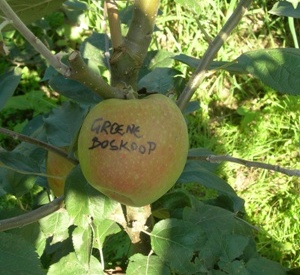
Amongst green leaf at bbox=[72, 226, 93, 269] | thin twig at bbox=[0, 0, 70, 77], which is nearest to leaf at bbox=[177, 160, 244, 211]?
green leaf at bbox=[72, 226, 93, 269]

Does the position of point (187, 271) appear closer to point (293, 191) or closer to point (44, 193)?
point (44, 193)

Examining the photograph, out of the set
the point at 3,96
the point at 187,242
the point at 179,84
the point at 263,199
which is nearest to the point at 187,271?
the point at 187,242

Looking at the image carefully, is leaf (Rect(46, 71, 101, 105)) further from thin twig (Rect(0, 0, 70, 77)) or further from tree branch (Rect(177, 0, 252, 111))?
thin twig (Rect(0, 0, 70, 77))

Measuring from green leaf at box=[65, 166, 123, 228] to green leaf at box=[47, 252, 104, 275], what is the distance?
0.39ft

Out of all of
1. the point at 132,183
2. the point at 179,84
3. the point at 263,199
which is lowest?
the point at 263,199

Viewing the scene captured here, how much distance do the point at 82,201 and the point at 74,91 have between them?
0.80ft

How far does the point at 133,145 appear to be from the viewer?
0.88 m

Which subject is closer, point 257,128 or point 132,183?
point 132,183

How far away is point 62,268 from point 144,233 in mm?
170

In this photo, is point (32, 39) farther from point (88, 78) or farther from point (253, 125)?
point (253, 125)

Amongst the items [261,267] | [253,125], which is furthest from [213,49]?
[253,125]

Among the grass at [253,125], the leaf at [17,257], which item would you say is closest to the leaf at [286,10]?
the leaf at [17,257]

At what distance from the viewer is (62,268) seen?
117cm

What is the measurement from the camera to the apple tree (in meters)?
0.89
